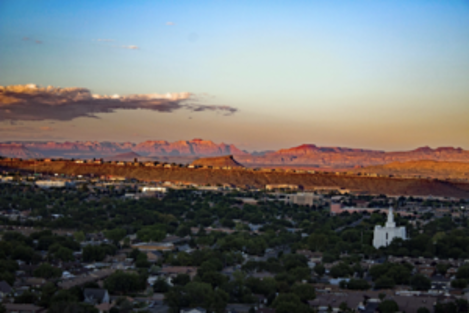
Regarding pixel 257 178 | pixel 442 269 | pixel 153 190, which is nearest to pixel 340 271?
pixel 442 269

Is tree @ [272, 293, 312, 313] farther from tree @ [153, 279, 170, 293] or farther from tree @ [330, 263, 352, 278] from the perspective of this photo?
tree @ [330, 263, 352, 278]

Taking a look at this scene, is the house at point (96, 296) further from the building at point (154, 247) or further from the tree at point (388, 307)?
the building at point (154, 247)

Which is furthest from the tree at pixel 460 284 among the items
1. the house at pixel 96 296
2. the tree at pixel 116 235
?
the tree at pixel 116 235

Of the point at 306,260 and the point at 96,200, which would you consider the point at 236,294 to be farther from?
the point at 96,200

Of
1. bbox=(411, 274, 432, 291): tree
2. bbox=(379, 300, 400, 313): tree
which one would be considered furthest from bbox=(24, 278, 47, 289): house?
bbox=(411, 274, 432, 291): tree

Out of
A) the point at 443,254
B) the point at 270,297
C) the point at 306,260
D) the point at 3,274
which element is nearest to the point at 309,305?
the point at 270,297

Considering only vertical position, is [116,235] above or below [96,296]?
above

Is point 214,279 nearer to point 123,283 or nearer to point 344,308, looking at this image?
point 123,283
